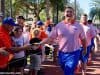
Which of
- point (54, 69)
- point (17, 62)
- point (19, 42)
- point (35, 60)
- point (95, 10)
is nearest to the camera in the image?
point (17, 62)

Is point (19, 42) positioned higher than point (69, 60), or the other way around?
point (19, 42)

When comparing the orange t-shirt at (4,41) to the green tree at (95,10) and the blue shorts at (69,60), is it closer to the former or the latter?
the blue shorts at (69,60)

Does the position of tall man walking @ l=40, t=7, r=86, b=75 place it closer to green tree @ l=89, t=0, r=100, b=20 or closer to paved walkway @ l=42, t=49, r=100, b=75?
paved walkway @ l=42, t=49, r=100, b=75

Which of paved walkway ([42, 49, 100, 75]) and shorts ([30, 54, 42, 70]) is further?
paved walkway ([42, 49, 100, 75])

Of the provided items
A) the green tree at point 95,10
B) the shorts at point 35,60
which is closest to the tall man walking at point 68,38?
the shorts at point 35,60

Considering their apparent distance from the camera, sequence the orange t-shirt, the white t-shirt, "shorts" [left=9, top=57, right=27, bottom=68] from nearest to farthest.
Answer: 1. the orange t-shirt
2. "shorts" [left=9, top=57, right=27, bottom=68]
3. the white t-shirt

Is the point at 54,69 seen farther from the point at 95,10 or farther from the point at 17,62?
the point at 95,10

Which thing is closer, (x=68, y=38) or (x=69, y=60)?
(x=68, y=38)

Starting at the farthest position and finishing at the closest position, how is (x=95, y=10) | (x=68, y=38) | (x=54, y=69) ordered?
(x=95, y=10) < (x=54, y=69) < (x=68, y=38)

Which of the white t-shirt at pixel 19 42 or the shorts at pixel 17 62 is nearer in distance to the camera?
the shorts at pixel 17 62

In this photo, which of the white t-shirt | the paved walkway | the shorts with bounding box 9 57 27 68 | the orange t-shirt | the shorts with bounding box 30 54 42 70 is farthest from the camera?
the paved walkway

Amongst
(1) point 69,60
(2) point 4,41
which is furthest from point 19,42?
(2) point 4,41

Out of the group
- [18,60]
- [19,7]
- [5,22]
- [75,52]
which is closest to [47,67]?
[18,60]

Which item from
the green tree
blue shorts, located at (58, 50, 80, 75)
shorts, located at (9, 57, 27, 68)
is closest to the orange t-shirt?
blue shorts, located at (58, 50, 80, 75)
